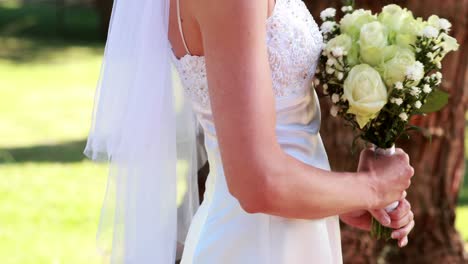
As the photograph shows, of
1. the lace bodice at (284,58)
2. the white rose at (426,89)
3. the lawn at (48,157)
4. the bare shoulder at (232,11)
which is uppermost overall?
the bare shoulder at (232,11)

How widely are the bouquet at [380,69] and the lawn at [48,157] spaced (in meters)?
1.12

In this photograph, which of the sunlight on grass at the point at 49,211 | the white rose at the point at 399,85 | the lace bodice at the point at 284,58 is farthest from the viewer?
the sunlight on grass at the point at 49,211

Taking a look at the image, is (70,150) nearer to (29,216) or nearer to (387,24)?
(29,216)

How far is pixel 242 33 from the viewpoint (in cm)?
225

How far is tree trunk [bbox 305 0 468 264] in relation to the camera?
17.1 feet

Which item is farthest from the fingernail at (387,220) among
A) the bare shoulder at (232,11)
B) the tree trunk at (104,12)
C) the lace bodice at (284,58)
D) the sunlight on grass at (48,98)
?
the tree trunk at (104,12)

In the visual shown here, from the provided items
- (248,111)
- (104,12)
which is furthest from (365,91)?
(104,12)

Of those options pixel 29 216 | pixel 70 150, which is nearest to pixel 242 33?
pixel 29 216

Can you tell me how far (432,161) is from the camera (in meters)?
5.41

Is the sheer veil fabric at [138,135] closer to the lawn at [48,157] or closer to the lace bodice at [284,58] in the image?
the lace bodice at [284,58]

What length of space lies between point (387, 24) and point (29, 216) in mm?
5664

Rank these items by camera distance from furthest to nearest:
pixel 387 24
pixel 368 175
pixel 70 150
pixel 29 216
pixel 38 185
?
pixel 70 150, pixel 38 185, pixel 29 216, pixel 387 24, pixel 368 175

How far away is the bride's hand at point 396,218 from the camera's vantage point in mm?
2811

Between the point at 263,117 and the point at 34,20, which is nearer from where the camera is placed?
the point at 263,117
